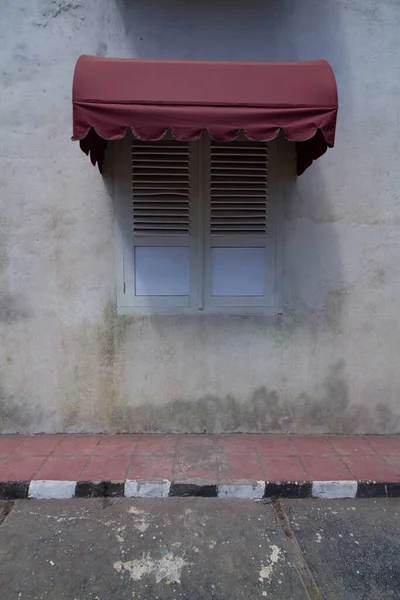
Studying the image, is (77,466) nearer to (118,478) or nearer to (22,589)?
(118,478)

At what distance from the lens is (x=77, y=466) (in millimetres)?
3299

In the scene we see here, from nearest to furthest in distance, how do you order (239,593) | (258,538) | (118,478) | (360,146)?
(239,593) < (258,538) < (118,478) < (360,146)

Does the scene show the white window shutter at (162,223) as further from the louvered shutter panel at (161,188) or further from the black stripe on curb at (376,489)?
the black stripe on curb at (376,489)

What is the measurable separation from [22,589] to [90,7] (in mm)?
4800

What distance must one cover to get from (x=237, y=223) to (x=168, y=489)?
2558mm

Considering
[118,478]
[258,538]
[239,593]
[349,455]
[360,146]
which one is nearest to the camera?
[239,593]

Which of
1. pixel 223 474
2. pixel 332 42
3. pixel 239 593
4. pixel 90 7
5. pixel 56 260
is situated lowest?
pixel 239 593

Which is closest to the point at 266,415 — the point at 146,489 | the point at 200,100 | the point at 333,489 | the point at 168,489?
the point at 333,489

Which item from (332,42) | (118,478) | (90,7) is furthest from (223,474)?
(90,7)

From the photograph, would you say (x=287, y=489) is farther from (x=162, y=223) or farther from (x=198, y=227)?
(x=162, y=223)

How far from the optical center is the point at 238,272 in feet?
12.9

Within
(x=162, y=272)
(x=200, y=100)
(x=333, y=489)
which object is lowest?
(x=333, y=489)

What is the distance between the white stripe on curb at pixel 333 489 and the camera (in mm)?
3096

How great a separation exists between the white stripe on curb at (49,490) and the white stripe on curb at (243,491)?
4.00 feet
